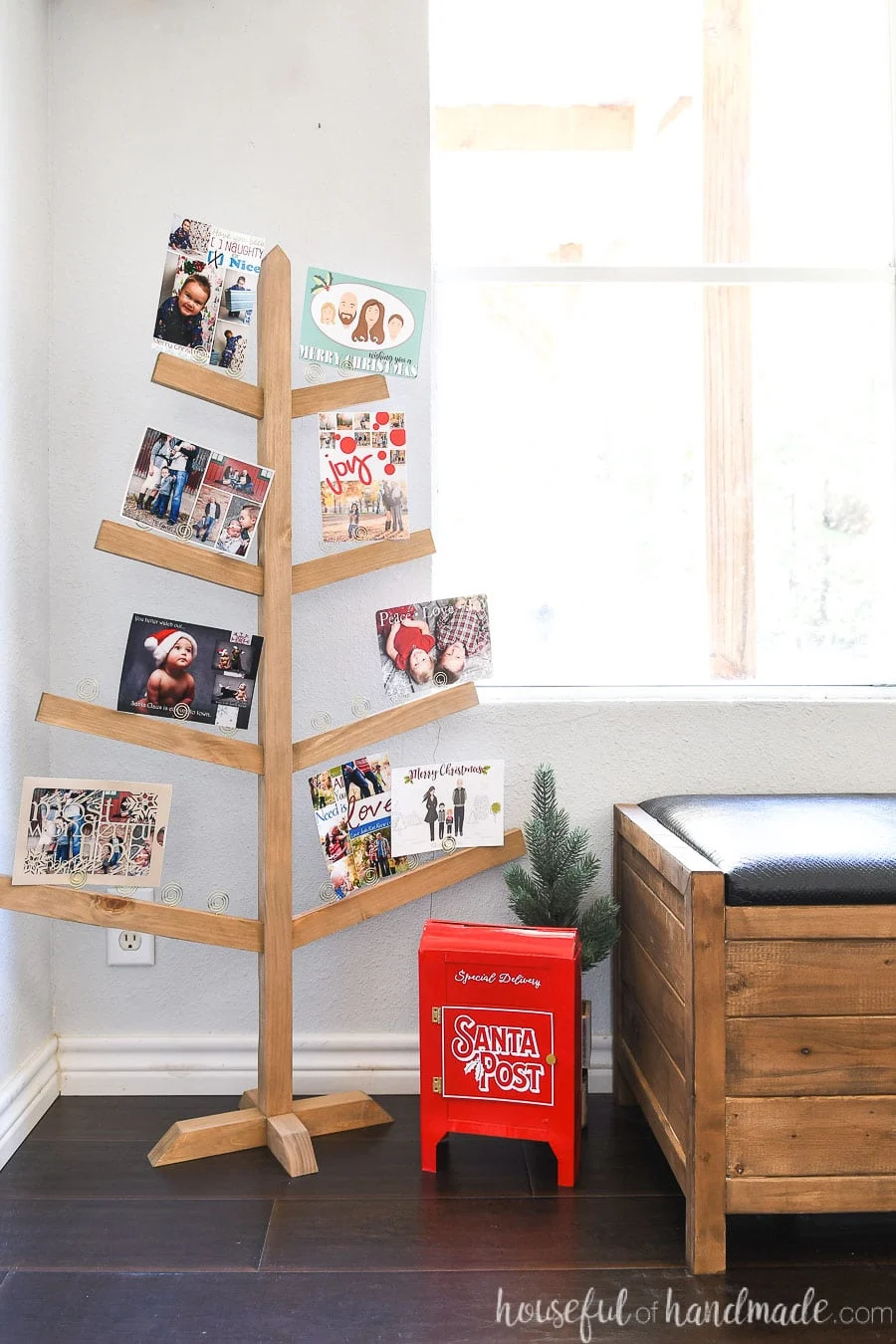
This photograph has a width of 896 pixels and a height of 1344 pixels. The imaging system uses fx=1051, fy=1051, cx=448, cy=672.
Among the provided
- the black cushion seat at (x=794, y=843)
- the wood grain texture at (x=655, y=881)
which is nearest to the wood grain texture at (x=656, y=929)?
the wood grain texture at (x=655, y=881)

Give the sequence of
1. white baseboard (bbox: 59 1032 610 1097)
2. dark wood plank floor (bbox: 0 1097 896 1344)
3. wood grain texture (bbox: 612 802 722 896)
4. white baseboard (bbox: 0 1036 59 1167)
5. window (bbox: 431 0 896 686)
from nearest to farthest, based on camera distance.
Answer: dark wood plank floor (bbox: 0 1097 896 1344) → wood grain texture (bbox: 612 802 722 896) → white baseboard (bbox: 0 1036 59 1167) → white baseboard (bbox: 59 1032 610 1097) → window (bbox: 431 0 896 686)

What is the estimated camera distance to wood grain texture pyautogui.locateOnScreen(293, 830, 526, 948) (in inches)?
70.2

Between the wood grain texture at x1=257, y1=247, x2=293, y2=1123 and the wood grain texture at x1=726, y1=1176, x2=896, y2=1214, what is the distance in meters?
0.75

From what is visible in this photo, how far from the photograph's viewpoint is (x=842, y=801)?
1.81m

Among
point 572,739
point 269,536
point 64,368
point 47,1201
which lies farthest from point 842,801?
point 64,368

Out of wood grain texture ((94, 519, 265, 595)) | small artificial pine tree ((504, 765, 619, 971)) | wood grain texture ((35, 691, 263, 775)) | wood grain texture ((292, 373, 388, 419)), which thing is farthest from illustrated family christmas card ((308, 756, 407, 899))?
wood grain texture ((292, 373, 388, 419))

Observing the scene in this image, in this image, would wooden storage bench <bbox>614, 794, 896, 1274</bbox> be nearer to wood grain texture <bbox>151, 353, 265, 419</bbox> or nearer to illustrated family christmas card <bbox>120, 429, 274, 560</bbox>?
illustrated family christmas card <bbox>120, 429, 274, 560</bbox>

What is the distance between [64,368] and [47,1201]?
142 cm

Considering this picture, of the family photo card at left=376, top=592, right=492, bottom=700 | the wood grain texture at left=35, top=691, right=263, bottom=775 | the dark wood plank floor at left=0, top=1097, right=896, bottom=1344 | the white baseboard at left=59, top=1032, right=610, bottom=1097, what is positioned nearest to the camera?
the dark wood plank floor at left=0, top=1097, right=896, bottom=1344

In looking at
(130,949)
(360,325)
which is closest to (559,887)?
(130,949)

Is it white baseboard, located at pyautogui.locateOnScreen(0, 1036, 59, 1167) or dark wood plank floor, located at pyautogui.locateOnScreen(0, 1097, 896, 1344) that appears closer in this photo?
dark wood plank floor, located at pyautogui.locateOnScreen(0, 1097, 896, 1344)

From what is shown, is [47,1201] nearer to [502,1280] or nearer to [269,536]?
[502,1280]

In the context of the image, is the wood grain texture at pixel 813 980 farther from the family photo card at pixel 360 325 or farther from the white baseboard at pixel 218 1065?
the family photo card at pixel 360 325

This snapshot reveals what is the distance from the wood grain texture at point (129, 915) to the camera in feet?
5.31
